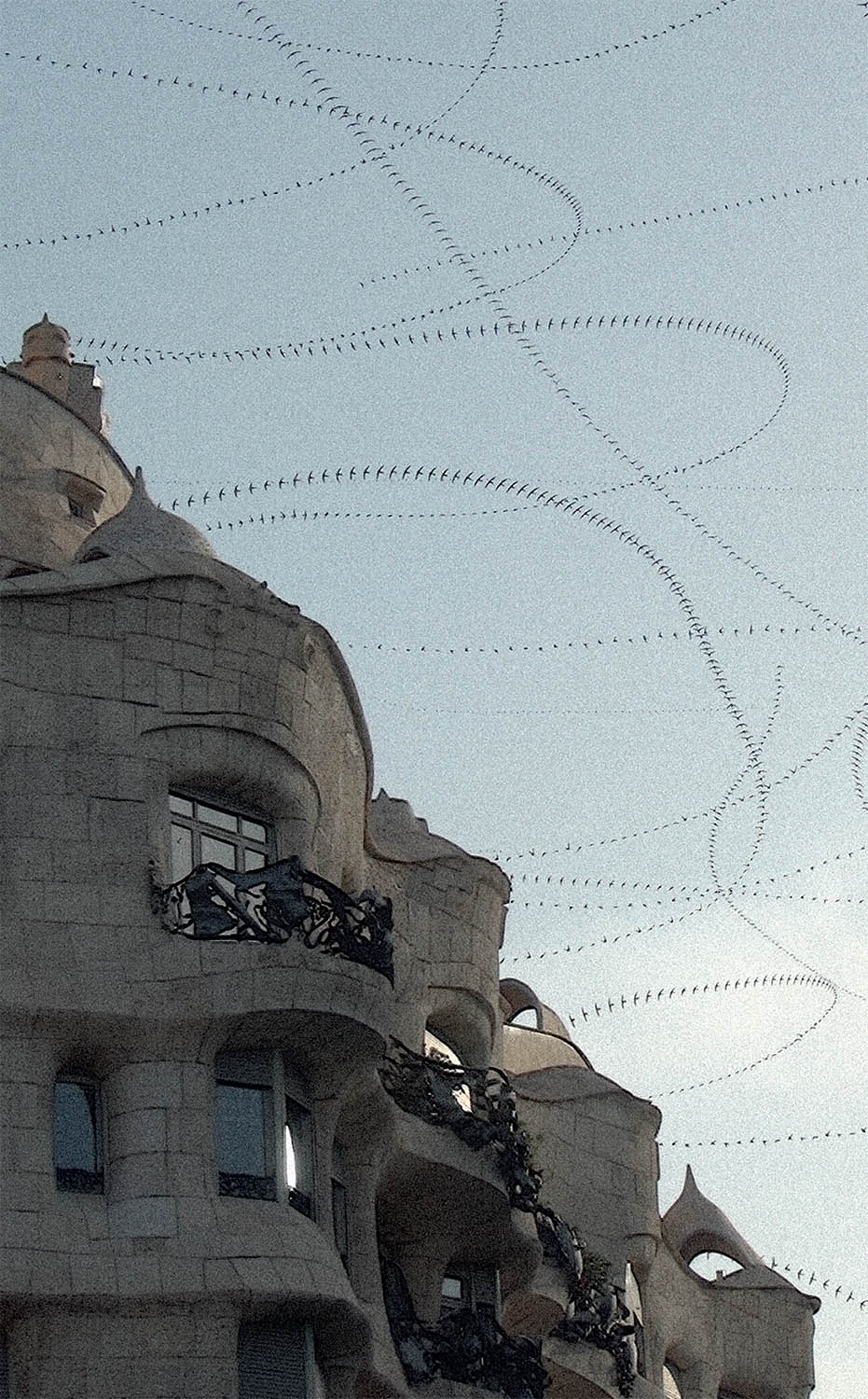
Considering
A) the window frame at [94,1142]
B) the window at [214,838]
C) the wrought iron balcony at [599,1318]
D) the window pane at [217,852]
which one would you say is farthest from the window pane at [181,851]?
the wrought iron balcony at [599,1318]

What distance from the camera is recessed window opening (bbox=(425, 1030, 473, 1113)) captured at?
42469 mm

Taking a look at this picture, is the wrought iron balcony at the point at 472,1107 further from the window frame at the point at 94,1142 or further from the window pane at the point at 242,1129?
the window frame at the point at 94,1142

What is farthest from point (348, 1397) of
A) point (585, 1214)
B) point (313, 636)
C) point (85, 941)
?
point (585, 1214)

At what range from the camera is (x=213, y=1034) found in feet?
119

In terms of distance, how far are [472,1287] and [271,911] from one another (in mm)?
9161

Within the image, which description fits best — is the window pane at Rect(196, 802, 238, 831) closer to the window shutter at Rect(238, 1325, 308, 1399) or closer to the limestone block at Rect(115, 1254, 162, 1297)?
the limestone block at Rect(115, 1254, 162, 1297)

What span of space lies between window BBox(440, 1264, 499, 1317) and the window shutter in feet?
24.9

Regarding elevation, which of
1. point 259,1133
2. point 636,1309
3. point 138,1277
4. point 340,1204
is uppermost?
point 636,1309

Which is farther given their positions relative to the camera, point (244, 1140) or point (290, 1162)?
point (290, 1162)

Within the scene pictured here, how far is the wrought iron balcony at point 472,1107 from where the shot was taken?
41125 millimetres

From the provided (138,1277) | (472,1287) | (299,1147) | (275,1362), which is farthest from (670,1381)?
(138,1277)

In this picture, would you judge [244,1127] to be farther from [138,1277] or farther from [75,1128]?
[138,1277]

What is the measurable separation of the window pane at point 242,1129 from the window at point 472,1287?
24.2 feet

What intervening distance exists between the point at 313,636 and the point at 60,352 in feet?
35.2
